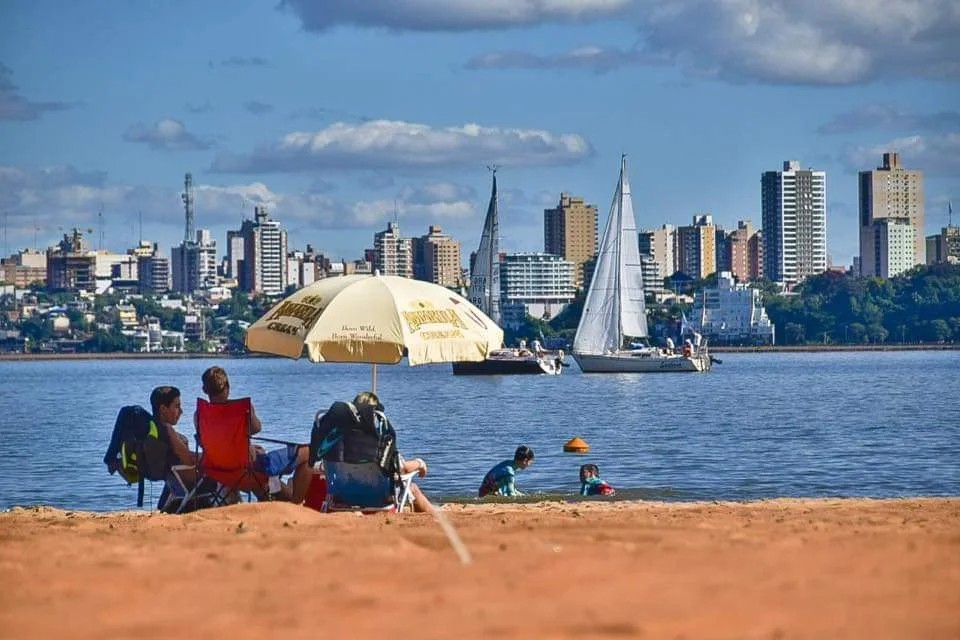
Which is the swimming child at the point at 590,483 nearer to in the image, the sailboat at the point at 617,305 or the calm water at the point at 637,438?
the calm water at the point at 637,438

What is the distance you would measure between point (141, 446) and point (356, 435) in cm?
178

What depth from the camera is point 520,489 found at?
23.2 m

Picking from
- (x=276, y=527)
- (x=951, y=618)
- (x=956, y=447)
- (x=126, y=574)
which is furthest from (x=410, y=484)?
(x=956, y=447)

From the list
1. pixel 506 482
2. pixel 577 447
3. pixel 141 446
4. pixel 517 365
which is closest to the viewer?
pixel 141 446

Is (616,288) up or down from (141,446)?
up

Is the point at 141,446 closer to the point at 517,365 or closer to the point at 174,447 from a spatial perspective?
the point at 174,447

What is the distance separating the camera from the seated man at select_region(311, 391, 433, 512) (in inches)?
504

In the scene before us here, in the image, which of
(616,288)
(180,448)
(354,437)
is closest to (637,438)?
(180,448)

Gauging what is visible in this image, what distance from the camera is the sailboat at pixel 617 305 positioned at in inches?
3359

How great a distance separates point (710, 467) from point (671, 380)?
72.7 metres

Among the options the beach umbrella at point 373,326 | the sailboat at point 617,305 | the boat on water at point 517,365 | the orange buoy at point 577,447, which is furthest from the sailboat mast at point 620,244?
the beach umbrella at point 373,326

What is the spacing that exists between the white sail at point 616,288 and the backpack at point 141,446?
229 ft

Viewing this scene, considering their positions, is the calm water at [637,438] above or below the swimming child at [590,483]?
below

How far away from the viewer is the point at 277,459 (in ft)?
44.7
